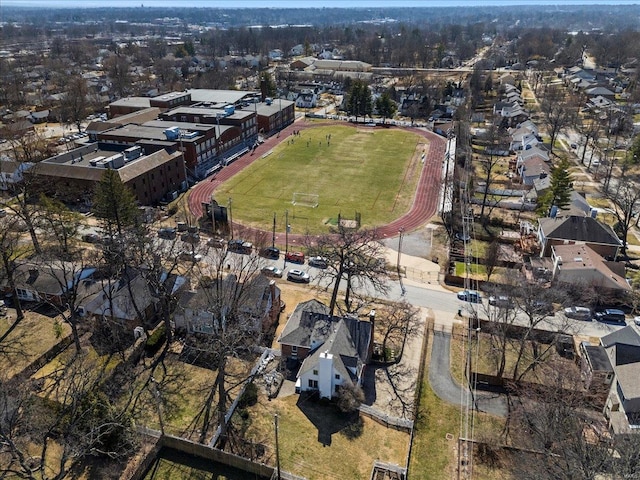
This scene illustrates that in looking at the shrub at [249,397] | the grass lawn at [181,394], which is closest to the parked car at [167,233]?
the grass lawn at [181,394]

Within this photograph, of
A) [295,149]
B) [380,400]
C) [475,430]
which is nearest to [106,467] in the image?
[380,400]

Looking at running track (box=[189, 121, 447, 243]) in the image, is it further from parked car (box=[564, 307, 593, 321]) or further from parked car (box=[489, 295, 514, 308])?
parked car (box=[564, 307, 593, 321])

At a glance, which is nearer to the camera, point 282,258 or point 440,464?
point 440,464

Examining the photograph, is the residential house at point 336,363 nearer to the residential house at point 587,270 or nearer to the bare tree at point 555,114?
the residential house at point 587,270

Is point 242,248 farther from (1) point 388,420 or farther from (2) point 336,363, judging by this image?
(1) point 388,420

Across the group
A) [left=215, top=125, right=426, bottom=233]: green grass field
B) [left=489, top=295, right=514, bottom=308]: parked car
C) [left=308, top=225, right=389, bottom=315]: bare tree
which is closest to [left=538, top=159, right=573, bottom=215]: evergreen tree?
[left=215, top=125, right=426, bottom=233]: green grass field

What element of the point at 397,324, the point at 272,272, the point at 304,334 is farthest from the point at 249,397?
the point at 272,272

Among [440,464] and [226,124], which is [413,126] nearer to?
[226,124]
